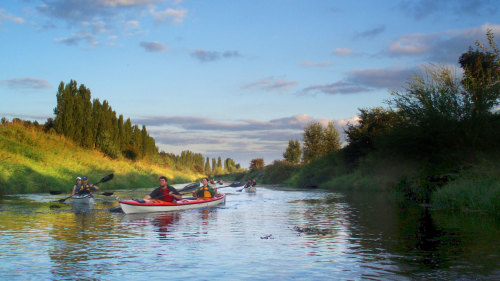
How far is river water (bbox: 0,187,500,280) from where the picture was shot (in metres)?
8.74

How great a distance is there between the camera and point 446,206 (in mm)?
22719

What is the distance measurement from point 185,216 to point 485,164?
44.6ft

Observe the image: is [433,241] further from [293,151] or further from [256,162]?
[256,162]

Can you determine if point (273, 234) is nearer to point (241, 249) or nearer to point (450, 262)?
point (241, 249)

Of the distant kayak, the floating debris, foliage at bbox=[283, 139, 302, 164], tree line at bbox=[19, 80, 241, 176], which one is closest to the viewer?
the floating debris

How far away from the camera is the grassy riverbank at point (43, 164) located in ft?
104

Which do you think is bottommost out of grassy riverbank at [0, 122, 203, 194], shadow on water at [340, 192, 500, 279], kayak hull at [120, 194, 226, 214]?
shadow on water at [340, 192, 500, 279]

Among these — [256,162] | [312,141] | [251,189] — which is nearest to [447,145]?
[251,189]

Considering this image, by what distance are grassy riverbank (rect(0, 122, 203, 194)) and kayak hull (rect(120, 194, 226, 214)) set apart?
1303 centimetres

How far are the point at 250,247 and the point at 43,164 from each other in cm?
2936

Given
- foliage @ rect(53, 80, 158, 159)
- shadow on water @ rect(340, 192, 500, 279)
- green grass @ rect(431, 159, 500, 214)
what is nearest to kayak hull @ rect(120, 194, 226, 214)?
shadow on water @ rect(340, 192, 500, 279)

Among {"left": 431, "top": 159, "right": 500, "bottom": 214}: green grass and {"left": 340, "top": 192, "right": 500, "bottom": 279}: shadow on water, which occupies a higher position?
{"left": 431, "top": 159, "right": 500, "bottom": 214}: green grass

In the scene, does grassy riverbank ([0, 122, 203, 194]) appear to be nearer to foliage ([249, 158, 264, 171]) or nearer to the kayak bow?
the kayak bow

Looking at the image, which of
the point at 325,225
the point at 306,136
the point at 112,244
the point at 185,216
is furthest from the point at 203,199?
the point at 306,136
